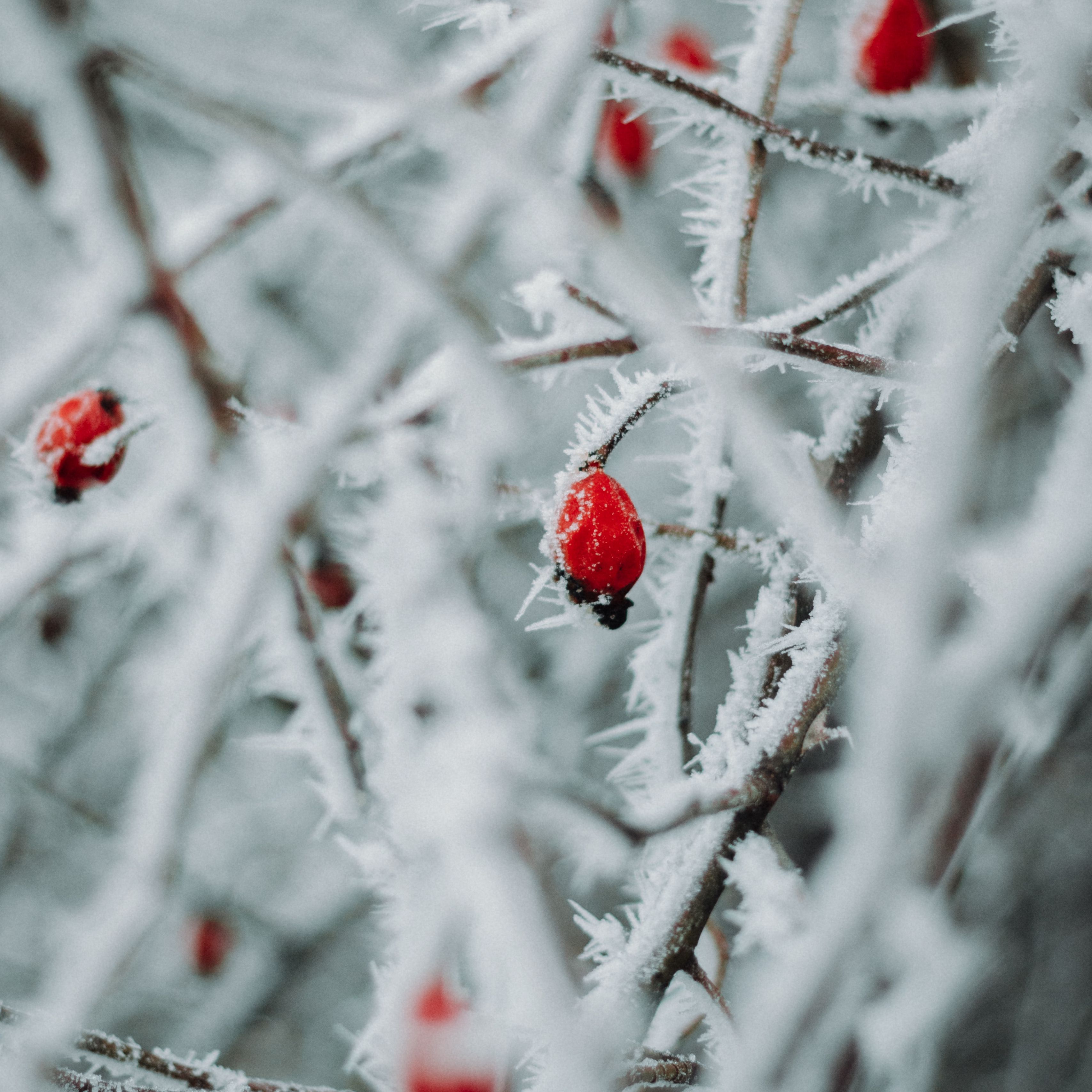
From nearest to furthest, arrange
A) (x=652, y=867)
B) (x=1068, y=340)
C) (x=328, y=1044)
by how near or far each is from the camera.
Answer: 1. (x=652, y=867)
2. (x=1068, y=340)
3. (x=328, y=1044)

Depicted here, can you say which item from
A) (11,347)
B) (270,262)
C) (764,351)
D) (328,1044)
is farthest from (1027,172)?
(328,1044)

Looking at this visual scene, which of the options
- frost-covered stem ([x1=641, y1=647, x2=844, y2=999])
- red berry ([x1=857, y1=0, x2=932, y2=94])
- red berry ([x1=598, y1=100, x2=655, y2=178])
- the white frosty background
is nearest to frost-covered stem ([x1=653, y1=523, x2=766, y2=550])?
the white frosty background

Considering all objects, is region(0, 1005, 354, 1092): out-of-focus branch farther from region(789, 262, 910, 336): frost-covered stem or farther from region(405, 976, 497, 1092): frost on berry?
region(789, 262, 910, 336): frost-covered stem

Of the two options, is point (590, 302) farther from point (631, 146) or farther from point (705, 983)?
point (631, 146)

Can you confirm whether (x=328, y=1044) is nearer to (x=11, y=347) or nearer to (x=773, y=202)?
(x=11, y=347)

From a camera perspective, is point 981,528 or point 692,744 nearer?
point 692,744

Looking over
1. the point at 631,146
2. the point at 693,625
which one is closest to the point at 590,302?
the point at 693,625
